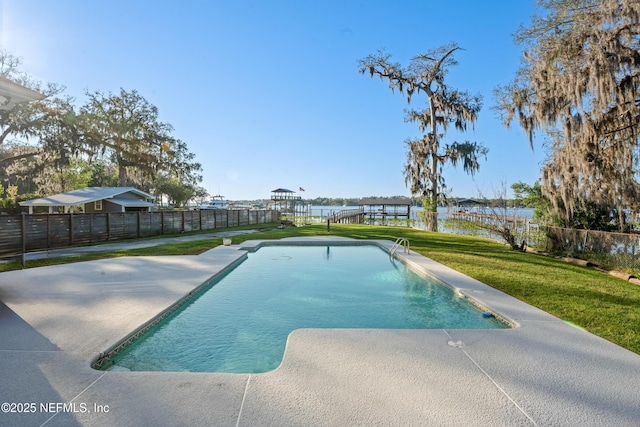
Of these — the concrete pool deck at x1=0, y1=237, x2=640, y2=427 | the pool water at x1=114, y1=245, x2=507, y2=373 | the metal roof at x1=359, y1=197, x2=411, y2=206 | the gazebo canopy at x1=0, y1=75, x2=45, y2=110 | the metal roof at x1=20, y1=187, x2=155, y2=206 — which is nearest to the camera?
the concrete pool deck at x1=0, y1=237, x2=640, y2=427

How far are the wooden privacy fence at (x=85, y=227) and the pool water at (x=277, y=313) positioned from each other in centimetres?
468

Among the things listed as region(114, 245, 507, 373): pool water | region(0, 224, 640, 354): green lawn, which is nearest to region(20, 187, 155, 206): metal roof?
region(0, 224, 640, 354): green lawn

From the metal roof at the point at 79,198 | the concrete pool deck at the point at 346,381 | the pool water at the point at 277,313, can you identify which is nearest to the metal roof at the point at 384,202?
the metal roof at the point at 79,198

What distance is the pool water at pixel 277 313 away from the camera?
3.63 metres

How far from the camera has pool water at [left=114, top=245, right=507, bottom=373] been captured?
3.63m

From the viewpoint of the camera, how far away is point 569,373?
284 centimetres

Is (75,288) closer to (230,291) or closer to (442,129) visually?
(230,291)

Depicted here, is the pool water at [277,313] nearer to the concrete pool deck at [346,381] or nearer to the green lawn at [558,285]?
the concrete pool deck at [346,381]

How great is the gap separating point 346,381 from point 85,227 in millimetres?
14091

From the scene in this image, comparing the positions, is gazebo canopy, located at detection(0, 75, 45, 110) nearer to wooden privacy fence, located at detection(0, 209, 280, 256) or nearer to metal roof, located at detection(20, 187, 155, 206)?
wooden privacy fence, located at detection(0, 209, 280, 256)

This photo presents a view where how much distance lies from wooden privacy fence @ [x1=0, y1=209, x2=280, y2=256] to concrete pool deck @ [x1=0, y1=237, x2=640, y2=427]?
195 inches

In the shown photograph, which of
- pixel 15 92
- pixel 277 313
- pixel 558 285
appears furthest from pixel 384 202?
pixel 15 92

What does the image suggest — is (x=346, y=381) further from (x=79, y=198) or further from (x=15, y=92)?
(x=79, y=198)

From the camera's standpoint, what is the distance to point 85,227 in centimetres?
1299
